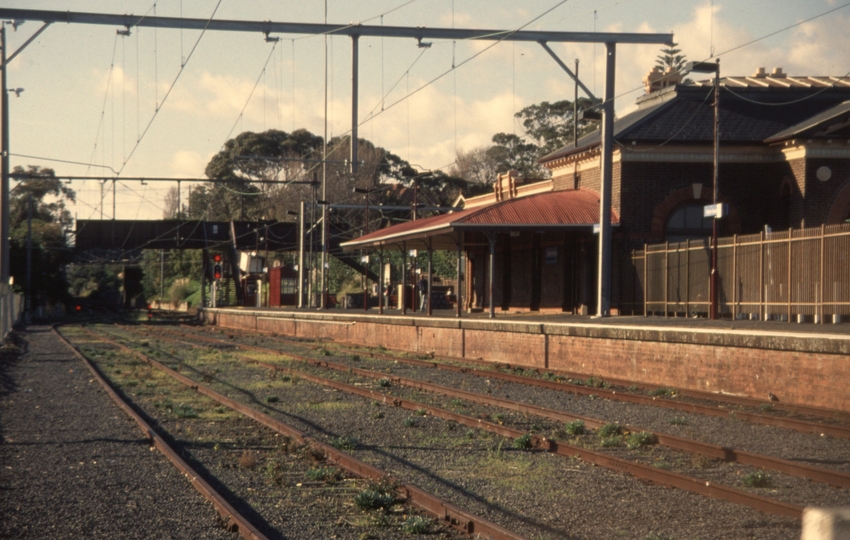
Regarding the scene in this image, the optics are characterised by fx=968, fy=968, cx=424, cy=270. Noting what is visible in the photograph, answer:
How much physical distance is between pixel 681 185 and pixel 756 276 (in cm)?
732

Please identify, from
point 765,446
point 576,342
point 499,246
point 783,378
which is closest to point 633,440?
point 765,446

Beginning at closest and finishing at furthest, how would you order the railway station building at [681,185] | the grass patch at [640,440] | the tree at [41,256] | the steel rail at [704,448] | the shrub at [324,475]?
the steel rail at [704,448] < the shrub at [324,475] < the grass patch at [640,440] < the railway station building at [681,185] < the tree at [41,256]

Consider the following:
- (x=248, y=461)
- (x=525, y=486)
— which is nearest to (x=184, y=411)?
(x=248, y=461)

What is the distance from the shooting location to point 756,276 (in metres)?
21.7

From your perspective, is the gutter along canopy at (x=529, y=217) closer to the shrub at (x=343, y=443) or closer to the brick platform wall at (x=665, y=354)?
the brick platform wall at (x=665, y=354)

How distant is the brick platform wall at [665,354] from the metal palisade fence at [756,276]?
15.2ft

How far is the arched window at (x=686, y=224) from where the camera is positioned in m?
28.5

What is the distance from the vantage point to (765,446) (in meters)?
9.80

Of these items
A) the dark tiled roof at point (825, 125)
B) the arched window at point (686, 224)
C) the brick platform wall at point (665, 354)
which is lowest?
the brick platform wall at point (665, 354)

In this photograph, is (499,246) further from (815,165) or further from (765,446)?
(765,446)

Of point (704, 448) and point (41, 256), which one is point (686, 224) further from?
point (41, 256)

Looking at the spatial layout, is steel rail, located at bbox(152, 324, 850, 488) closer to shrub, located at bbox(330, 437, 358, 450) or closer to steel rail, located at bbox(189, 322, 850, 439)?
steel rail, located at bbox(189, 322, 850, 439)

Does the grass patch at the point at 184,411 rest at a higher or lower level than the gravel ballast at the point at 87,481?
higher

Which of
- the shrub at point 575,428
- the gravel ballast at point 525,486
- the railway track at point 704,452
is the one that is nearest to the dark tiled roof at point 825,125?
the railway track at point 704,452
